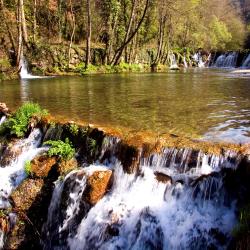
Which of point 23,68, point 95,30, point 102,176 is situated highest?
point 95,30

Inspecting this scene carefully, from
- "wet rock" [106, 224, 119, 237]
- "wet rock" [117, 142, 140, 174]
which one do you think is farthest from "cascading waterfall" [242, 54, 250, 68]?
"wet rock" [106, 224, 119, 237]

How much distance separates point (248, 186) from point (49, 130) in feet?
15.8

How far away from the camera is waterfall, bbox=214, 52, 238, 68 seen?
42594 millimetres

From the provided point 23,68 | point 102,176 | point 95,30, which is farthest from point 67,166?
point 95,30

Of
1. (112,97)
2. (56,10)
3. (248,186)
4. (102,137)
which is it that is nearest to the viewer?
(248,186)

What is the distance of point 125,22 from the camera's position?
113 ft

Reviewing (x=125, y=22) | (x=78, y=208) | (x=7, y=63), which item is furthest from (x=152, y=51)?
(x=78, y=208)

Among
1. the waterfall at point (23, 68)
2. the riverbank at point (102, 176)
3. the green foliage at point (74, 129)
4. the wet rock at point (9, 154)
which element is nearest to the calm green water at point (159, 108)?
the green foliage at point (74, 129)

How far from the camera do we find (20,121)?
9109mm

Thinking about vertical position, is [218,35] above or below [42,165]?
above

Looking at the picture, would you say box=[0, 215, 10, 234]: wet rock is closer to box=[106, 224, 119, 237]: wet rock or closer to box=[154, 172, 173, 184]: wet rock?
box=[106, 224, 119, 237]: wet rock

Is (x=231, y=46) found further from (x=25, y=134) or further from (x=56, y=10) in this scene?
(x=25, y=134)

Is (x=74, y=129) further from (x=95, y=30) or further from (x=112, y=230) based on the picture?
(x=95, y=30)

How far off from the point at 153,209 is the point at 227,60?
4060 cm
